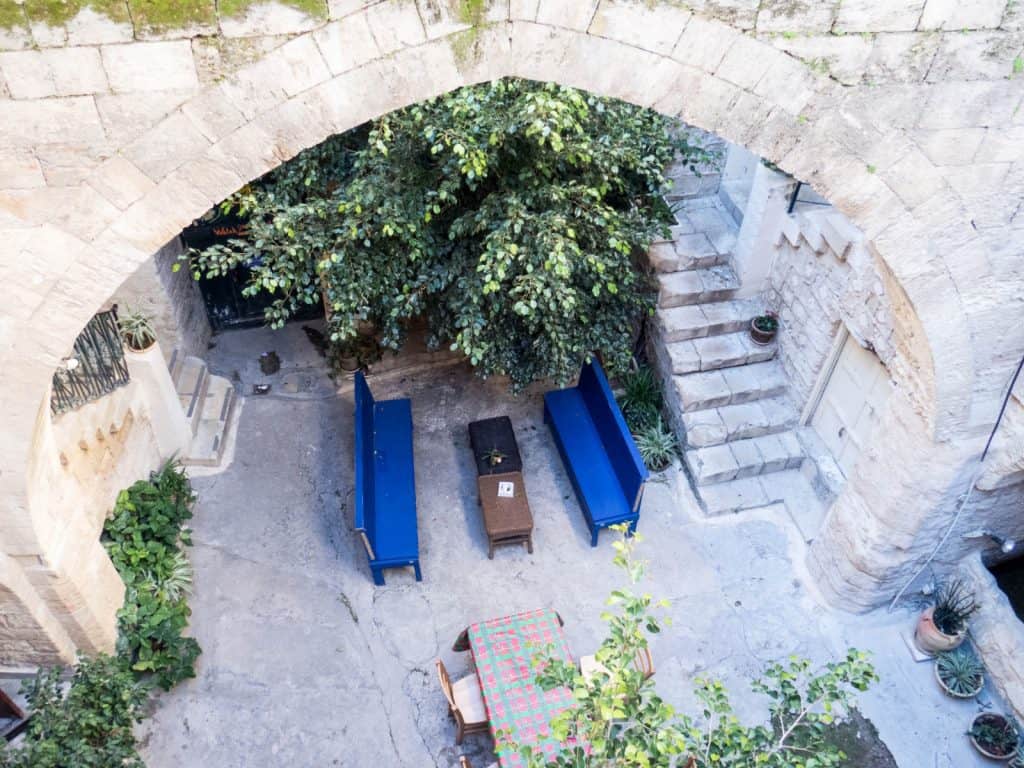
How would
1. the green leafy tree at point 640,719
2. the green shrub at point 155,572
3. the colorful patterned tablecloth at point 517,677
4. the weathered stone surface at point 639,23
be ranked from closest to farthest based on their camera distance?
1. the green leafy tree at point 640,719
2. the weathered stone surface at point 639,23
3. the colorful patterned tablecloth at point 517,677
4. the green shrub at point 155,572

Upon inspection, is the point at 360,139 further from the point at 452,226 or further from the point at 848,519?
the point at 848,519

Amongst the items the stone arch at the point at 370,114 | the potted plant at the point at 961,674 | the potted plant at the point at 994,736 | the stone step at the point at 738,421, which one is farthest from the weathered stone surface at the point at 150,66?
the potted plant at the point at 994,736

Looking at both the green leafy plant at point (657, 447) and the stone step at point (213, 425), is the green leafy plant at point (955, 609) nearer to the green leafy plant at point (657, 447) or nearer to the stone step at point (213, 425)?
the green leafy plant at point (657, 447)

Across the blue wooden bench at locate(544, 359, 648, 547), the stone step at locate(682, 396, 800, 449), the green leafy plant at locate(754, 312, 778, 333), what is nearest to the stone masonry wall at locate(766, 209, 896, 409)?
the green leafy plant at locate(754, 312, 778, 333)

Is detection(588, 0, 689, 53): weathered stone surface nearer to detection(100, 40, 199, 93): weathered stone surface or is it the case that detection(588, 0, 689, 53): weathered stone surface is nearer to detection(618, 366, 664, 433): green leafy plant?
detection(100, 40, 199, 93): weathered stone surface

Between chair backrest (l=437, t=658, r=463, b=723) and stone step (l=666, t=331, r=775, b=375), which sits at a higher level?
stone step (l=666, t=331, r=775, b=375)

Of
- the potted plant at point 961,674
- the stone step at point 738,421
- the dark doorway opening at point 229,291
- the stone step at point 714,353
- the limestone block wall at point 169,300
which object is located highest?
the dark doorway opening at point 229,291

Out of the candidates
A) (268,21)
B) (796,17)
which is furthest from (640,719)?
(268,21)

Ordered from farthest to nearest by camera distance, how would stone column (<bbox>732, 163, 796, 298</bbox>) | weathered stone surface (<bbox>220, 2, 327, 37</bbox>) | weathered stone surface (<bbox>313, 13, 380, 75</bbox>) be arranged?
stone column (<bbox>732, 163, 796, 298</bbox>)
weathered stone surface (<bbox>313, 13, 380, 75</bbox>)
weathered stone surface (<bbox>220, 2, 327, 37</bbox>)
